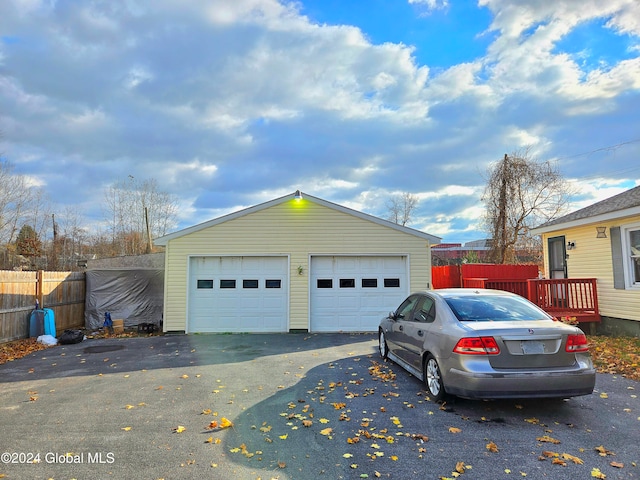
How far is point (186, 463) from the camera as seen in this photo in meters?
3.30

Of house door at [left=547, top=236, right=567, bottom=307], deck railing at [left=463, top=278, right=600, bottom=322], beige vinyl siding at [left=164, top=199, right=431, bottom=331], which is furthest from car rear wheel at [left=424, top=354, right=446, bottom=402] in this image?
house door at [left=547, top=236, right=567, bottom=307]

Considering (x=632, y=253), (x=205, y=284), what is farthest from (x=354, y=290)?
(x=632, y=253)

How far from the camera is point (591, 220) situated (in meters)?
9.97

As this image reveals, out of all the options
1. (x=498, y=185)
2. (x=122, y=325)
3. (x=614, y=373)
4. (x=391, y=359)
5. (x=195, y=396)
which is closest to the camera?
(x=195, y=396)

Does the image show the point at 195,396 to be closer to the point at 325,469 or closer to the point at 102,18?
the point at 325,469

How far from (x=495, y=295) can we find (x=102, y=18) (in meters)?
10.2

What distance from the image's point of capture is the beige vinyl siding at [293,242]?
1159cm

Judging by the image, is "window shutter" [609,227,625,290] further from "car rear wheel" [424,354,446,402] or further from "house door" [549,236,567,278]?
"car rear wheel" [424,354,446,402]

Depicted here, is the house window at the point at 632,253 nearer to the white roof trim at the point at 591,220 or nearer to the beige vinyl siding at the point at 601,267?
the beige vinyl siding at the point at 601,267

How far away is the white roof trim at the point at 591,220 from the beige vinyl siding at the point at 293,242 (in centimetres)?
408

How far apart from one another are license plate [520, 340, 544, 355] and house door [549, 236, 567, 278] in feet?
30.3

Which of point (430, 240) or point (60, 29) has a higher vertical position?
point (60, 29)

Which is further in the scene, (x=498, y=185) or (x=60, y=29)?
(x=498, y=185)

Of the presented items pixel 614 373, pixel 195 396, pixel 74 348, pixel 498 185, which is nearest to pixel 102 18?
pixel 74 348
